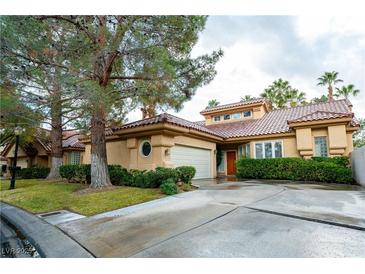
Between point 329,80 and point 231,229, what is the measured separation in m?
29.1

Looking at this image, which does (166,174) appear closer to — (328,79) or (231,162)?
(231,162)

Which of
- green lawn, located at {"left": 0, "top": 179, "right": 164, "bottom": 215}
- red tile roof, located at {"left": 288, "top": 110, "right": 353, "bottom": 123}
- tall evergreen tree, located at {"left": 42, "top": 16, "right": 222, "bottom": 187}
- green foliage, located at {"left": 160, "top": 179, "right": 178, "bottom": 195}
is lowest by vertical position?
green lawn, located at {"left": 0, "top": 179, "right": 164, "bottom": 215}

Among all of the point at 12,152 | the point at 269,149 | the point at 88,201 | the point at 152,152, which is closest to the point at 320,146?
the point at 269,149

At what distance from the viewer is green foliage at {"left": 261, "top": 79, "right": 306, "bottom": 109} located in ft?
96.4

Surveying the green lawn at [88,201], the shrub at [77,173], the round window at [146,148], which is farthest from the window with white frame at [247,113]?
the shrub at [77,173]

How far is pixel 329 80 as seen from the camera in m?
26.5

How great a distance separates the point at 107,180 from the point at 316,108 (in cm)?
1575

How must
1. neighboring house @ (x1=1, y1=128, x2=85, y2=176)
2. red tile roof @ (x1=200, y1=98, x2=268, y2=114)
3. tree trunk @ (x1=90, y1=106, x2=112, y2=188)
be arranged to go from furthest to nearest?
neighboring house @ (x1=1, y1=128, x2=85, y2=176) < red tile roof @ (x1=200, y1=98, x2=268, y2=114) < tree trunk @ (x1=90, y1=106, x2=112, y2=188)

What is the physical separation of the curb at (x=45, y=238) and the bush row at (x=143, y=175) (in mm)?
4377

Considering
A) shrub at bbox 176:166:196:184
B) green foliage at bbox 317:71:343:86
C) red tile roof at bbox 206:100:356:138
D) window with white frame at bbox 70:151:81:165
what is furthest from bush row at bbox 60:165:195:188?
green foliage at bbox 317:71:343:86

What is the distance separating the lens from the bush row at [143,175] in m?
9.55

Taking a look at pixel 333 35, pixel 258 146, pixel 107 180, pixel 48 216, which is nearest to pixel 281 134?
pixel 258 146

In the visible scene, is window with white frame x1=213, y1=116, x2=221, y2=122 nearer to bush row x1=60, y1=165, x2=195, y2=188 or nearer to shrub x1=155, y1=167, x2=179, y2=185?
bush row x1=60, y1=165, x2=195, y2=188
